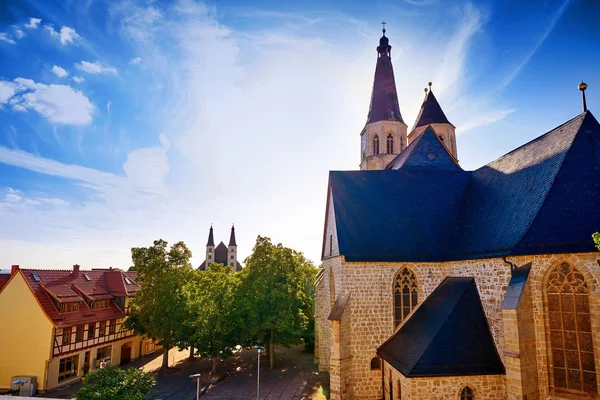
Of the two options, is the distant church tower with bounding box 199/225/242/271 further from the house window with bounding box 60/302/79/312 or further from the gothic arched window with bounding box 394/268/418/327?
the gothic arched window with bounding box 394/268/418/327

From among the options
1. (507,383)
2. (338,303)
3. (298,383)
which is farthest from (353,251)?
(298,383)

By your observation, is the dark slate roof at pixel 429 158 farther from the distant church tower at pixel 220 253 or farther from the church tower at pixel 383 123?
the distant church tower at pixel 220 253

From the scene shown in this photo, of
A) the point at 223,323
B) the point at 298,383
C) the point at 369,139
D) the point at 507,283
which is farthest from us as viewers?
the point at 369,139

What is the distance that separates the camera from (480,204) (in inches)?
670

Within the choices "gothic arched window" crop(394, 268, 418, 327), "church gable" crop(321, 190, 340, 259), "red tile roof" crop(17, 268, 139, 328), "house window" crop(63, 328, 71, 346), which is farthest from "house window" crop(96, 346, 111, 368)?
"gothic arched window" crop(394, 268, 418, 327)

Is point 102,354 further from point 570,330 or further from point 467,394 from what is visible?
A: point 570,330

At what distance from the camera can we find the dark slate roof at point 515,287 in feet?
38.8

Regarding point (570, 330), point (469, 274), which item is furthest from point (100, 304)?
point (570, 330)

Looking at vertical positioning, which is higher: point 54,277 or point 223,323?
point 54,277

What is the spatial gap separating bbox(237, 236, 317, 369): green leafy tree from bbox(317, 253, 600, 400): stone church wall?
4815mm

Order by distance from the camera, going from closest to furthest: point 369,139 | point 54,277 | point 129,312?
point 54,277 < point 129,312 < point 369,139

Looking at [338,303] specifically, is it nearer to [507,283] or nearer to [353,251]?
[353,251]

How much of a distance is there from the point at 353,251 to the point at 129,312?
24.4 m

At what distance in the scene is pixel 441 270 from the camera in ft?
56.5
